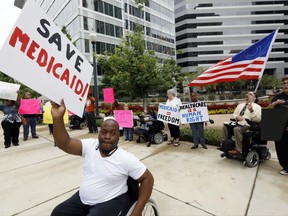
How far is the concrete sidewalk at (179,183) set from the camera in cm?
A: 327

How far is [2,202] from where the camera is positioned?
3.63 m

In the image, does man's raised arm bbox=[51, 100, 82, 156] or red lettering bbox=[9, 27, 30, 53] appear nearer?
red lettering bbox=[9, 27, 30, 53]

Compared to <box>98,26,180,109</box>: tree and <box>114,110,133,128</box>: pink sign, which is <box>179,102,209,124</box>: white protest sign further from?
<box>98,26,180,109</box>: tree

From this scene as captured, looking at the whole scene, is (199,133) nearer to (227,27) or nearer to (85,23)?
(85,23)

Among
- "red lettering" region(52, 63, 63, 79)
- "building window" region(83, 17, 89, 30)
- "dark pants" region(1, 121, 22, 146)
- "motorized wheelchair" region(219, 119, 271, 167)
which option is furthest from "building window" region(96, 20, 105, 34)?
"red lettering" region(52, 63, 63, 79)

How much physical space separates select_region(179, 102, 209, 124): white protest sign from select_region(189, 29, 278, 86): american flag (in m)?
0.72

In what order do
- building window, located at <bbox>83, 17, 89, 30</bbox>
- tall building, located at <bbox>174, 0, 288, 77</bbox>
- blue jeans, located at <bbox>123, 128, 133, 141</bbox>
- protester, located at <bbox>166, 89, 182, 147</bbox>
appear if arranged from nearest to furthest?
protester, located at <bbox>166, 89, 182, 147</bbox>
blue jeans, located at <bbox>123, 128, 133, 141</bbox>
building window, located at <bbox>83, 17, 89, 30</bbox>
tall building, located at <bbox>174, 0, 288, 77</bbox>

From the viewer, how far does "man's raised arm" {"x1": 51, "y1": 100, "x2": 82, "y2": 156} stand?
2.20 m

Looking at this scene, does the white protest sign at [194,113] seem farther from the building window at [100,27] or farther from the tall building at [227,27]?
the tall building at [227,27]

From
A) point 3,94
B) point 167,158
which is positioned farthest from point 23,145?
point 167,158

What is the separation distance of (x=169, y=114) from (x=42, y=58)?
4.82 m

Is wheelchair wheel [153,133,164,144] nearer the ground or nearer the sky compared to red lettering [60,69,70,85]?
nearer the ground

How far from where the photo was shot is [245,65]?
5.79m

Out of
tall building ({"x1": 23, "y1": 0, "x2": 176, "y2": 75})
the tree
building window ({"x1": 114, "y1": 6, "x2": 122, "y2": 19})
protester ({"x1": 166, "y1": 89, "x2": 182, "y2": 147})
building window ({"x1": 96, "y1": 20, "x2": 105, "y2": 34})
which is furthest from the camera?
building window ({"x1": 114, "y1": 6, "x2": 122, "y2": 19})
